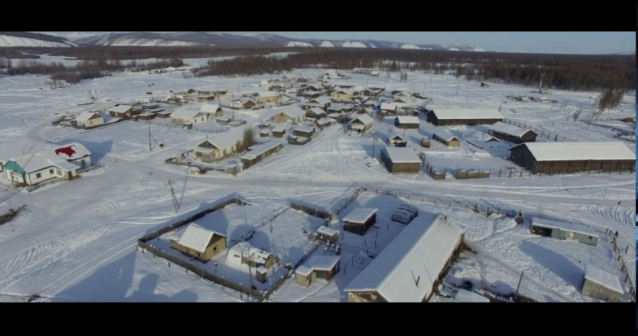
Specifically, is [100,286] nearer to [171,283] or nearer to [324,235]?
[171,283]

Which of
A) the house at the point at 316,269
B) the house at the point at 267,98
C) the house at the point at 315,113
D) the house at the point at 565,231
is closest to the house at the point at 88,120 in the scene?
the house at the point at 267,98

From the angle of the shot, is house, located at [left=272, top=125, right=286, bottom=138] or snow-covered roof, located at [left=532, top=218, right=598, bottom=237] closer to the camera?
snow-covered roof, located at [left=532, top=218, right=598, bottom=237]

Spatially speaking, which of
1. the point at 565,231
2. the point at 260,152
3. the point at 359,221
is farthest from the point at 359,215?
the point at 260,152

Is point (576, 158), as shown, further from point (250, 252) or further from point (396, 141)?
point (250, 252)

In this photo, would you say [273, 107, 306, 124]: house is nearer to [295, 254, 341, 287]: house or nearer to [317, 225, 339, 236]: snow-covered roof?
[317, 225, 339, 236]: snow-covered roof

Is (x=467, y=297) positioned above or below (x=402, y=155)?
below

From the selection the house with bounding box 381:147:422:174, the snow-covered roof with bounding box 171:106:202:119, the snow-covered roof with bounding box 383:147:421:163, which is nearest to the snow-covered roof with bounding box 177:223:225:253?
the house with bounding box 381:147:422:174
